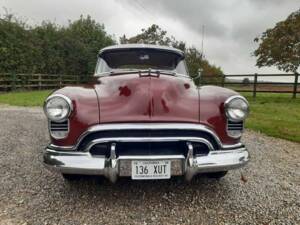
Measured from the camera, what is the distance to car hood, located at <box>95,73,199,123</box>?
2.60 m

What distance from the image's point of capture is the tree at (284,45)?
15141 millimetres

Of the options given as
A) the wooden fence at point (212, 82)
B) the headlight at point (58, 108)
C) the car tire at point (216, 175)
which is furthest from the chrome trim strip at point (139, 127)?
the wooden fence at point (212, 82)

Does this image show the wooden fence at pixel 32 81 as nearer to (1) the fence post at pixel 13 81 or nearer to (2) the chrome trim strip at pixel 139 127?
(1) the fence post at pixel 13 81

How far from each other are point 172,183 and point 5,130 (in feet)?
13.1

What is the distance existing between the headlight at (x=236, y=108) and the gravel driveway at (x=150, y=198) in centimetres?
78

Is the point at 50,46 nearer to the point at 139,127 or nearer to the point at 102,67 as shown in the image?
the point at 102,67

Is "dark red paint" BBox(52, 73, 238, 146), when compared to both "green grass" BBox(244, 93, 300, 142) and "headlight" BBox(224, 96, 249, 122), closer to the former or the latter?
"headlight" BBox(224, 96, 249, 122)

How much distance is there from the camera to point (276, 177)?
3541 mm

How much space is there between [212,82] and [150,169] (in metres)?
15.5

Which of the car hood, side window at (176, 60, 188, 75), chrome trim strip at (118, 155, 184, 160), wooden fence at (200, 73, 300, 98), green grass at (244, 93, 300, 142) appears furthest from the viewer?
wooden fence at (200, 73, 300, 98)

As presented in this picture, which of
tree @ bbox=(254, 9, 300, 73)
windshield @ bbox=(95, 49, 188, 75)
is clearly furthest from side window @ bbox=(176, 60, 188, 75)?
tree @ bbox=(254, 9, 300, 73)

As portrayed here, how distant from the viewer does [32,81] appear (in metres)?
18.0

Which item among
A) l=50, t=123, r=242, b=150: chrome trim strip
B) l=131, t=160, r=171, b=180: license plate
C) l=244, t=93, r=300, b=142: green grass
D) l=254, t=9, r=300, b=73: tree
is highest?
l=254, t=9, r=300, b=73: tree

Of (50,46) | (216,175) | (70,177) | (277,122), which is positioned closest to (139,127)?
(70,177)
